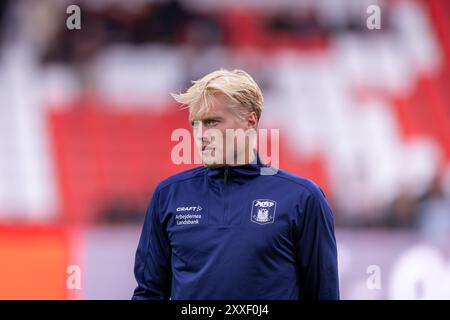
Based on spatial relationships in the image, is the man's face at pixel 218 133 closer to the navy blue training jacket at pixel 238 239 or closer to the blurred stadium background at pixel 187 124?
the navy blue training jacket at pixel 238 239

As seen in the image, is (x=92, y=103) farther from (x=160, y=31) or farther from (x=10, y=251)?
(x=10, y=251)

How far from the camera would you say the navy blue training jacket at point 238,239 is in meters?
2.07

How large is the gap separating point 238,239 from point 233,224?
1.7 inches

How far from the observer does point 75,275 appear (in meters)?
5.95

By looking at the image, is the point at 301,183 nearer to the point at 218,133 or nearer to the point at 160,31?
the point at 218,133

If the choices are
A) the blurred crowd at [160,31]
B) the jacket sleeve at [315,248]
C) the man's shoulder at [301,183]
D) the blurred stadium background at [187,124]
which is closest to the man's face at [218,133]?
the man's shoulder at [301,183]

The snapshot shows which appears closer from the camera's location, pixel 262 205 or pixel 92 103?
pixel 262 205

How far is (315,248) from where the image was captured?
213 cm

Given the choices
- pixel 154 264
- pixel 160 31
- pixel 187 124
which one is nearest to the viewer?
pixel 154 264

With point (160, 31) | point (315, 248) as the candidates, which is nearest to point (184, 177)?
point (315, 248)

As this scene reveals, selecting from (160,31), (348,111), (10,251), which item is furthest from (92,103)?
(348,111)

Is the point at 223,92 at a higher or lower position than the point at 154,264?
higher
